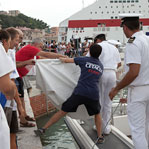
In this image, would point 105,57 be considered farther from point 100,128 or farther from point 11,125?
point 11,125

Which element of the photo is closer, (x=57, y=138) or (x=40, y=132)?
(x=40, y=132)

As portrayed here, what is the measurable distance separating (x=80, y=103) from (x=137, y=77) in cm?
135

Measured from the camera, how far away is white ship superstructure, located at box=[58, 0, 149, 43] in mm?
43438

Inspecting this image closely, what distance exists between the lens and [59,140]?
664cm

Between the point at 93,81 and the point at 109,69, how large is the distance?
0.61m

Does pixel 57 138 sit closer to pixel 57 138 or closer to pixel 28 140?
pixel 57 138

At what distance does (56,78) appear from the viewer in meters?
4.44

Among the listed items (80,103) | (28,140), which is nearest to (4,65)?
(80,103)

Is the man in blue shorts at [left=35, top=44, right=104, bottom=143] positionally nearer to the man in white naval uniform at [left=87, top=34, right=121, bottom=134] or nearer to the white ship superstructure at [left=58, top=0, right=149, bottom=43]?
the man in white naval uniform at [left=87, top=34, right=121, bottom=134]

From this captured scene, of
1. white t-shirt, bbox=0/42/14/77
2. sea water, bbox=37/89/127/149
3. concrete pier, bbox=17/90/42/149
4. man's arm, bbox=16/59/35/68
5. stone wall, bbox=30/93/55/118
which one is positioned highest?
white t-shirt, bbox=0/42/14/77

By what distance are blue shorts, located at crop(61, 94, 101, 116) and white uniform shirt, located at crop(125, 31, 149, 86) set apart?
1.18 metres

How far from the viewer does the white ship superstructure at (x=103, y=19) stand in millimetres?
43438

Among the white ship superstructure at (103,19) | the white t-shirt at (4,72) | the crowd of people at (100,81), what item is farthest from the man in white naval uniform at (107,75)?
the white ship superstructure at (103,19)

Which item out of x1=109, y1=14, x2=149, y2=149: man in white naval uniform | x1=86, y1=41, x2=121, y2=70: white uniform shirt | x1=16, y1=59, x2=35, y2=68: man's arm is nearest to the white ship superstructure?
x1=86, y1=41, x2=121, y2=70: white uniform shirt
